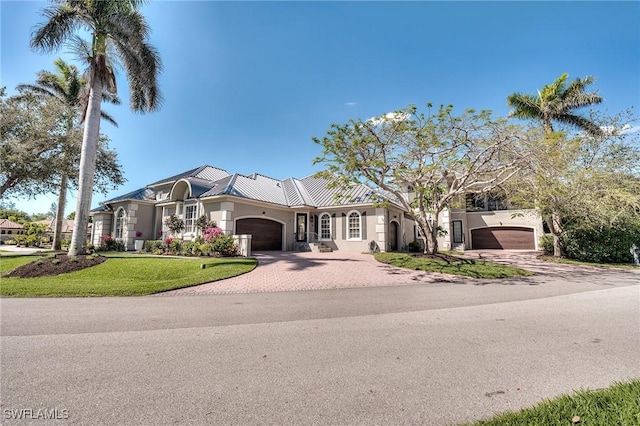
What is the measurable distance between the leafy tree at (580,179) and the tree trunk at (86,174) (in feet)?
61.7

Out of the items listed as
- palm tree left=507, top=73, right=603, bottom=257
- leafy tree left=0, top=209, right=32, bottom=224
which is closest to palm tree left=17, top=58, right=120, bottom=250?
palm tree left=507, top=73, right=603, bottom=257

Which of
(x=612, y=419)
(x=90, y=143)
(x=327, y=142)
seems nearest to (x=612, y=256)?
(x=327, y=142)

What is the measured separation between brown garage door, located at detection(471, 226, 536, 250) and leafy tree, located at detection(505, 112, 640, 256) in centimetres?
806

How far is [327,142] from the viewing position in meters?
13.7

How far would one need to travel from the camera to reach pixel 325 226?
2152cm

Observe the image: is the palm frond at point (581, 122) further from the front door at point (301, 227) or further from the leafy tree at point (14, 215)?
the leafy tree at point (14, 215)

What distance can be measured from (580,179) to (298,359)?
61.0 ft

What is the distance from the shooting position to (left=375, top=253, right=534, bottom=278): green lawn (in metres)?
12.0

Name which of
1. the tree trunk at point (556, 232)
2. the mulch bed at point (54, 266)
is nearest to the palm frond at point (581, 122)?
the tree trunk at point (556, 232)

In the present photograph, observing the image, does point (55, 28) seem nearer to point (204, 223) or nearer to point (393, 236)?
point (204, 223)

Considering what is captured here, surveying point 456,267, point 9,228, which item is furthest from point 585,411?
point 9,228

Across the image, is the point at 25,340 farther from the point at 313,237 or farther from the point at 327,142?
the point at 313,237

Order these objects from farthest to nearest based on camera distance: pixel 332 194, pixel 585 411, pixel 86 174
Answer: pixel 332 194
pixel 86 174
pixel 585 411

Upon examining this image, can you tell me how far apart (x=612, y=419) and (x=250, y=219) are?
18192 millimetres
